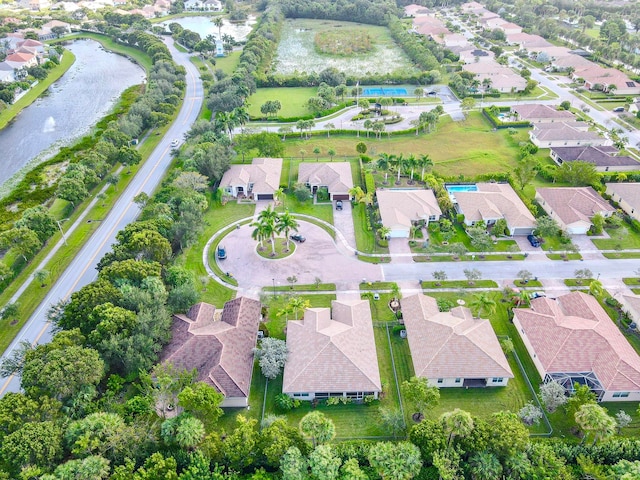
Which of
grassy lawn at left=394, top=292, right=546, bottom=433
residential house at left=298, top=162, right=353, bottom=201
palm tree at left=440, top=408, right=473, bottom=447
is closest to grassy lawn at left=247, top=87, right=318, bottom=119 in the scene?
residential house at left=298, top=162, right=353, bottom=201

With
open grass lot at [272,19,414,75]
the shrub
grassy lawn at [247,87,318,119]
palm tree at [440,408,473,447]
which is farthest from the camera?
open grass lot at [272,19,414,75]

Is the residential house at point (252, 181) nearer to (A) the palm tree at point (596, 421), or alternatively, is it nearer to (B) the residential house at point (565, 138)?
(A) the palm tree at point (596, 421)

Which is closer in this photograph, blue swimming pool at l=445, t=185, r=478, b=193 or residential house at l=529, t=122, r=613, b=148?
blue swimming pool at l=445, t=185, r=478, b=193

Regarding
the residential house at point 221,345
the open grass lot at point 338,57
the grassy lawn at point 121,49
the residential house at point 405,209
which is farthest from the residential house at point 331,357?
the grassy lawn at point 121,49

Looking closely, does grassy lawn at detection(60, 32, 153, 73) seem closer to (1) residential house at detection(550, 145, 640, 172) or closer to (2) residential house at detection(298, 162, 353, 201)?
(2) residential house at detection(298, 162, 353, 201)

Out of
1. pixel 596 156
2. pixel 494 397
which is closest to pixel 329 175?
pixel 494 397

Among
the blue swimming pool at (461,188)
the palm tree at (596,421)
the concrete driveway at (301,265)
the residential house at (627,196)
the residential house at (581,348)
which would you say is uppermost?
the palm tree at (596,421)

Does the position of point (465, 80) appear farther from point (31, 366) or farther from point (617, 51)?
point (31, 366)
